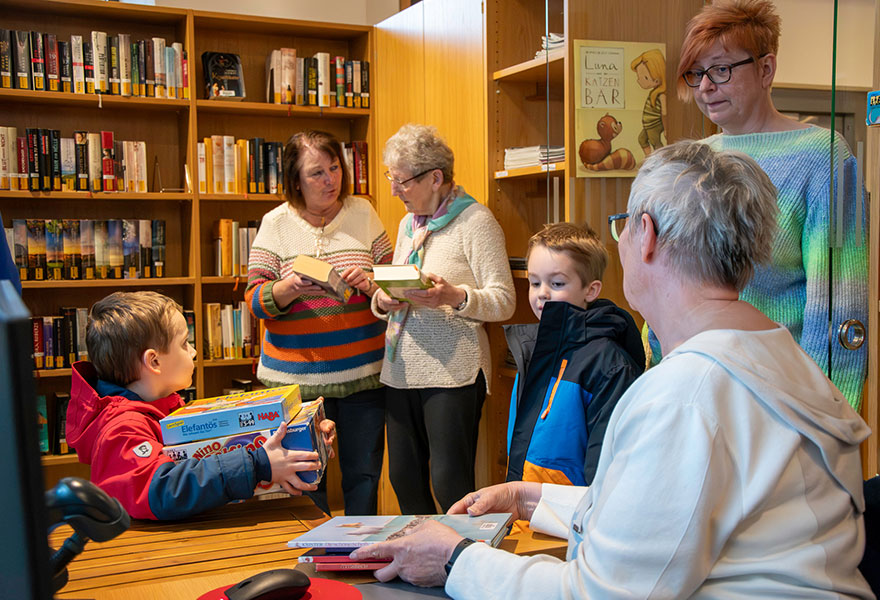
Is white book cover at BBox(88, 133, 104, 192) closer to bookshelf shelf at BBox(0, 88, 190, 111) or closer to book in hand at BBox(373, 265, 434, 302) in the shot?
bookshelf shelf at BBox(0, 88, 190, 111)

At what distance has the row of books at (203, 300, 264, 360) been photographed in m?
4.15

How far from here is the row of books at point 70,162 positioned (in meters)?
3.78

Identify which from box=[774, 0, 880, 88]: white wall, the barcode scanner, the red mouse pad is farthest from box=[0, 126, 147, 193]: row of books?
the barcode scanner

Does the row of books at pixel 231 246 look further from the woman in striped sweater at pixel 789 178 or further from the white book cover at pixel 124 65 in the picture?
the woman in striped sweater at pixel 789 178

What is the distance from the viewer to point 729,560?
880mm

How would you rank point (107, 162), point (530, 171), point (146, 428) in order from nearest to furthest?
point (146, 428), point (530, 171), point (107, 162)

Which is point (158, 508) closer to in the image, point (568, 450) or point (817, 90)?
point (568, 450)

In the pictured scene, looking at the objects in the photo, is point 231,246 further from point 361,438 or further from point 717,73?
point 717,73

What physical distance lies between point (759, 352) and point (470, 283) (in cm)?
203

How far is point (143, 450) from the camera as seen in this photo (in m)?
1.54

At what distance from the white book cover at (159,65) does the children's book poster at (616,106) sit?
2228 millimetres

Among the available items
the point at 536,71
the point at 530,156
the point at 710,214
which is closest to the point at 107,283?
the point at 530,156

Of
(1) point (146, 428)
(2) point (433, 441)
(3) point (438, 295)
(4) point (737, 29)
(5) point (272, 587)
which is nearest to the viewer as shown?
(5) point (272, 587)

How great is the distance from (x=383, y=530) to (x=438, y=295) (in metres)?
1.58
